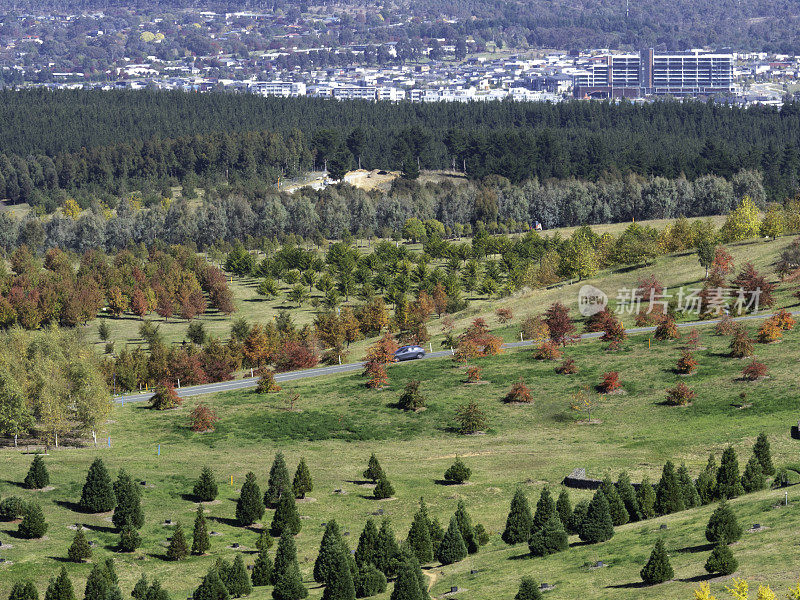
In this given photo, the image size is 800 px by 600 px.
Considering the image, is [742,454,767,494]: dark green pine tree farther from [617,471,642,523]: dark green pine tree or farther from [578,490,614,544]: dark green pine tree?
[578,490,614,544]: dark green pine tree

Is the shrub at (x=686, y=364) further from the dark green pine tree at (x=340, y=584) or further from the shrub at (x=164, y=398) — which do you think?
the dark green pine tree at (x=340, y=584)

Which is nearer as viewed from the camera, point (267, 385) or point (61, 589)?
point (61, 589)

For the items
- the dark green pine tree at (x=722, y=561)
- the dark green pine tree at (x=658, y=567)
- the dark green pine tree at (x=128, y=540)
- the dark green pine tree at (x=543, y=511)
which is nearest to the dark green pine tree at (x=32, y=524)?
the dark green pine tree at (x=128, y=540)

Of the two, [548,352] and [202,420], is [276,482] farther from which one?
[548,352]

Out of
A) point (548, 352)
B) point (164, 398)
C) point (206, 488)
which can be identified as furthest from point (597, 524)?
point (164, 398)

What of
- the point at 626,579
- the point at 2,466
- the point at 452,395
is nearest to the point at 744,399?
the point at 452,395

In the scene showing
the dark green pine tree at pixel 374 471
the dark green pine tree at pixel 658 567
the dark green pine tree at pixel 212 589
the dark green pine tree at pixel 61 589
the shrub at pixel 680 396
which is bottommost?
the shrub at pixel 680 396
